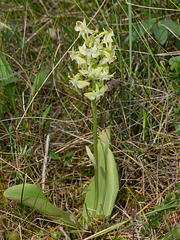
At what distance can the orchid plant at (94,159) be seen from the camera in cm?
136

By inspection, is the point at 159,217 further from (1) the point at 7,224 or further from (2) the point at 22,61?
(2) the point at 22,61

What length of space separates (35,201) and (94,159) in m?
0.37

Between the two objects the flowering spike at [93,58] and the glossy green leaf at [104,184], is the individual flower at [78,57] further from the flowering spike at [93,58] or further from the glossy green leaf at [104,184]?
the glossy green leaf at [104,184]

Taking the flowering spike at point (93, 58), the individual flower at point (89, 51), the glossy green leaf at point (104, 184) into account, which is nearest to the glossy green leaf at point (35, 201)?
the glossy green leaf at point (104, 184)

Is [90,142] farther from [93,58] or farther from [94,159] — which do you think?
[93,58]

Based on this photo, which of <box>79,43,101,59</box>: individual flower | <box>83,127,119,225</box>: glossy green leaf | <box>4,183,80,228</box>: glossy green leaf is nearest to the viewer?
<box>79,43,101,59</box>: individual flower

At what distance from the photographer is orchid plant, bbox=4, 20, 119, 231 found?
1.36m

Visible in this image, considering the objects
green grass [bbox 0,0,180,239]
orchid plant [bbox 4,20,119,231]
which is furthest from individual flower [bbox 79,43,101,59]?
green grass [bbox 0,0,180,239]

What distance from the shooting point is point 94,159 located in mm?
1560

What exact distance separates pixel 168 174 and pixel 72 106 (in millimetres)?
897

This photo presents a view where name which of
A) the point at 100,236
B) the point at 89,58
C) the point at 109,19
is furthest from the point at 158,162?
the point at 109,19

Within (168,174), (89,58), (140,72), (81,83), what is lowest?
(168,174)

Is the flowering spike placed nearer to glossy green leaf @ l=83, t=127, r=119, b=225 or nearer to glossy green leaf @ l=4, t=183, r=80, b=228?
glossy green leaf @ l=83, t=127, r=119, b=225

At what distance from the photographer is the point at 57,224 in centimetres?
177
